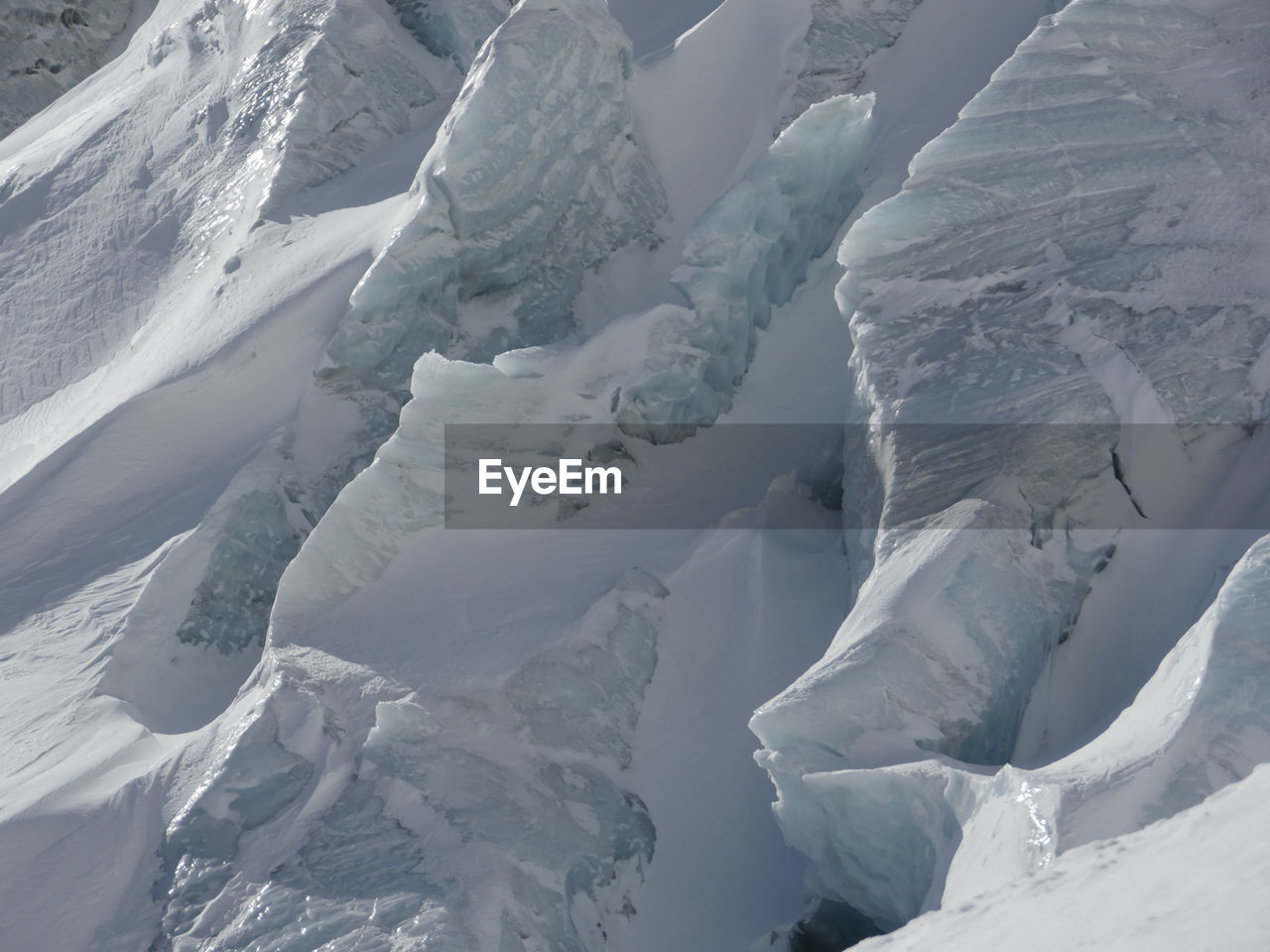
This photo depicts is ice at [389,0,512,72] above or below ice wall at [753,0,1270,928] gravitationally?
above

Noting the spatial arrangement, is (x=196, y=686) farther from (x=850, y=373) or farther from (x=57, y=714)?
(x=850, y=373)

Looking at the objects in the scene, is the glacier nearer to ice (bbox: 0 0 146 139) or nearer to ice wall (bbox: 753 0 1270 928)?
ice wall (bbox: 753 0 1270 928)

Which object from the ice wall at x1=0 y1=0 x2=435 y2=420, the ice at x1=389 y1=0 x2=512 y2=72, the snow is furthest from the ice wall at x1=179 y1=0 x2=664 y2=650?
the snow

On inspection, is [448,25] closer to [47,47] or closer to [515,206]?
[515,206]

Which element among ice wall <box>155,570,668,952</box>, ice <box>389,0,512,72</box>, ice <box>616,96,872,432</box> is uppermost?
ice <box>389,0,512,72</box>

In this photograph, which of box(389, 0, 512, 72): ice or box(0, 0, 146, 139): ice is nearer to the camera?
box(389, 0, 512, 72): ice

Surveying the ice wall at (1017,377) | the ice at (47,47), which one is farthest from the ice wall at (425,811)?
the ice at (47,47)

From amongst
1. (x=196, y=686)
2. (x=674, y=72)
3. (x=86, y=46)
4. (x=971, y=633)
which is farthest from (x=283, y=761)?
(x=86, y=46)
